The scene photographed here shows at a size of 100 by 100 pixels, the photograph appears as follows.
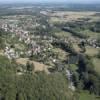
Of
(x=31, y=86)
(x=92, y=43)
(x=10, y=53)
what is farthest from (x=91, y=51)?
(x=31, y=86)

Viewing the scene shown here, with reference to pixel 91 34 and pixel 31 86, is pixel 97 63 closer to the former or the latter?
pixel 31 86

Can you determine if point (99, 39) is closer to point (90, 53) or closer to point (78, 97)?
point (90, 53)

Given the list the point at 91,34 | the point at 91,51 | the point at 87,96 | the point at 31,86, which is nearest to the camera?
the point at 31,86

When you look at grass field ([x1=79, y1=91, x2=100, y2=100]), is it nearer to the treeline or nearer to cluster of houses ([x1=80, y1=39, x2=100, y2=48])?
the treeline

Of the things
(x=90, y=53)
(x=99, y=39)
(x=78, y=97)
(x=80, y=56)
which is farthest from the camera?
(x=99, y=39)

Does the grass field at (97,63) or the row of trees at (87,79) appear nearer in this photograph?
the row of trees at (87,79)

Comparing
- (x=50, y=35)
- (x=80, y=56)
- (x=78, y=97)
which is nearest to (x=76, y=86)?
(x=78, y=97)

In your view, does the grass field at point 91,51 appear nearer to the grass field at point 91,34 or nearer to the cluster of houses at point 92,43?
the cluster of houses at point 92,43

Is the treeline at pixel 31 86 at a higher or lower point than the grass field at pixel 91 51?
higher

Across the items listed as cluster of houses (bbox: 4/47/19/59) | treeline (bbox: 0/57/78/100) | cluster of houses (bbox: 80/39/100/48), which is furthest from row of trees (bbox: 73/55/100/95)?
cluster of houses (bbox: 80/39/100/48)

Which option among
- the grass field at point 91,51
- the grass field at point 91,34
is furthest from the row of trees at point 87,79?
the grass field at point 91,34

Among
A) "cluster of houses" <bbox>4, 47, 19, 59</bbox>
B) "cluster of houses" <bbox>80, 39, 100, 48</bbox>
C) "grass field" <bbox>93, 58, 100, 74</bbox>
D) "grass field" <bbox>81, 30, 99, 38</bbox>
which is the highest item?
"cluster of houses" <bbox>4, 47, 19, 59</bbox>
